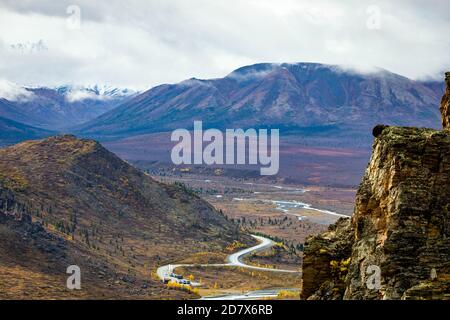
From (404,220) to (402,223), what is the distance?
0.11 metres

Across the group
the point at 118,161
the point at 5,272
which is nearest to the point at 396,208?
the point at 5,272

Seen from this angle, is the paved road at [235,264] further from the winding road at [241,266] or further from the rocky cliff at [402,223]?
the rocky cliff at [402,223]

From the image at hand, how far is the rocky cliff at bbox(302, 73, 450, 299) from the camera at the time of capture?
1836 centimetres

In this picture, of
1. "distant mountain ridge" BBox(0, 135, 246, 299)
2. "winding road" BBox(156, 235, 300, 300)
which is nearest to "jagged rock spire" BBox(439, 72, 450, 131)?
"winding road" BBox(156, 235, 300, 300)

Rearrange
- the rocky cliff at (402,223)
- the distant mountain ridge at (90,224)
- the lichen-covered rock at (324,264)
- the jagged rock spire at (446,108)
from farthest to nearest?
the distant mountain ridge at (90,224) < the jagged rock spire at (446,108) < the lichen-covered rock at (324,264) < the rocky cliff at (402,223)

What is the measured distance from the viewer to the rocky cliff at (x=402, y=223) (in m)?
18.4

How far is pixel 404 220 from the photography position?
1897cm

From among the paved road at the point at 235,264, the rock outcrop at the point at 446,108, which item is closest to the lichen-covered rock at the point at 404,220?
the rock outcrop at the point at 446,108

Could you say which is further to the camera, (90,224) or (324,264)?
(90,224)

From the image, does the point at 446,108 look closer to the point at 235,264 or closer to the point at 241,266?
the point at 241,266

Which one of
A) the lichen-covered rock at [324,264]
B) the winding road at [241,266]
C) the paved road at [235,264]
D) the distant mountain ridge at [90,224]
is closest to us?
the lichen-covered rock at [324,264]

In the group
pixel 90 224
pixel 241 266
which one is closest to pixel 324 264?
pixel 241 266

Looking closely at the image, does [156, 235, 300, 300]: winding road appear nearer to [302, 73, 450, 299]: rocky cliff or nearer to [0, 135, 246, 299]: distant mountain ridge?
[0, 135, 246, 299]: distant mountain ridge

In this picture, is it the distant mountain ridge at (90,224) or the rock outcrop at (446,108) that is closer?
the rock outcrop at (446,108)
